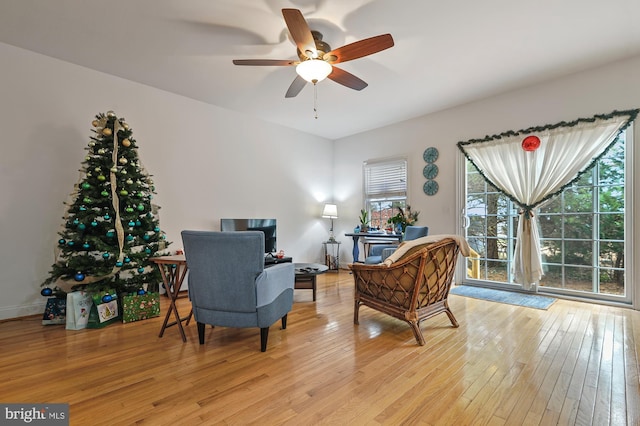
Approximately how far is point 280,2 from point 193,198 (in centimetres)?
292

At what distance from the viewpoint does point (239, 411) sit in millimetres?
1549

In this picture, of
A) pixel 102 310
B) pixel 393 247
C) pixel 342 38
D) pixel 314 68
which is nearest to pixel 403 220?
pixel 393 247

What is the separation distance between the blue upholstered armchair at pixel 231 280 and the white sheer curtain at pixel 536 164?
350 centimetres

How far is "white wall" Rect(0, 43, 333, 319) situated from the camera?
9.89 feet

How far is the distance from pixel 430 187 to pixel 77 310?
16.3ft

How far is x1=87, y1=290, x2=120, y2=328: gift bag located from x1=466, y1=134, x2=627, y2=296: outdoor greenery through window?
4.96 m

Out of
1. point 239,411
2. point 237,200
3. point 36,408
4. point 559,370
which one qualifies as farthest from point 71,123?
point 559,370

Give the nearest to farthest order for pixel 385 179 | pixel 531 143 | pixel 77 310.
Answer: pixel 77 310
pixel 531 143
pixel 385 179

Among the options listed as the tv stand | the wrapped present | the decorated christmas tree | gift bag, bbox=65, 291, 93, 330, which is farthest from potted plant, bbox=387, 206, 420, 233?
gift bag, bbox=65, 291, 93, 330

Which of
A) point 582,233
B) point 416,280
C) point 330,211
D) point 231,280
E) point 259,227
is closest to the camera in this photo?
point 231,280

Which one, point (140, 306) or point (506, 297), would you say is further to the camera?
point (506, 297)

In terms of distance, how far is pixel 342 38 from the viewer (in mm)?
2855

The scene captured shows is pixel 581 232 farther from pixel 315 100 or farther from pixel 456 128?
pixel 315 100

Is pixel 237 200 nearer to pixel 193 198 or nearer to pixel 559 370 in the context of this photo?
pixel 193 198
